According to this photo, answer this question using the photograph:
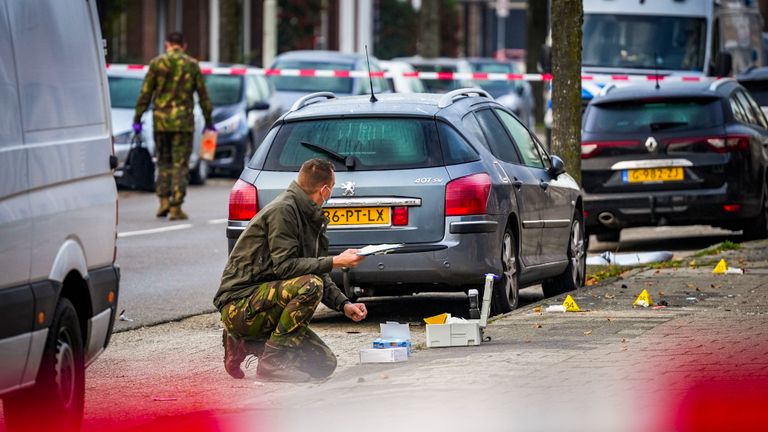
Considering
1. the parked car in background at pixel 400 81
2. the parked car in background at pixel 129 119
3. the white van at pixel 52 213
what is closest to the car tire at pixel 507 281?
the white van at pixel 52 213

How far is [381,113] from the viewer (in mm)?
11328

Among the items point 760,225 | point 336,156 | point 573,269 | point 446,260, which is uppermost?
point 336,156

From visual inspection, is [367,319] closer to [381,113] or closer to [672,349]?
[381,113]

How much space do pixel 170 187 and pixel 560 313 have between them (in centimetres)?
992

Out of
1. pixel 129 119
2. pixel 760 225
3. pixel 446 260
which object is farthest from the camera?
pixel 129 119

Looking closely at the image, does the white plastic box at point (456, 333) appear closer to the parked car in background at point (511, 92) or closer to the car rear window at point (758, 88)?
the car rear window at point (758, 88)

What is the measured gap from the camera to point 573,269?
43.2ft

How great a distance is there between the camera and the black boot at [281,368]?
8.58m

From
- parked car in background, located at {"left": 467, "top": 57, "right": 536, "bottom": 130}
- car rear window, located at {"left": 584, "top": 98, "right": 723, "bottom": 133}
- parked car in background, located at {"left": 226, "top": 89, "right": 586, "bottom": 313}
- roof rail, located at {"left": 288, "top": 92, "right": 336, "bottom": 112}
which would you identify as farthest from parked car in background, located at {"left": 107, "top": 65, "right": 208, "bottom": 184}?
parked car in background, located at {"left": 467, "top": 57, "right": 536, "bottom": 130}

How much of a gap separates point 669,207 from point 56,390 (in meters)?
10.2

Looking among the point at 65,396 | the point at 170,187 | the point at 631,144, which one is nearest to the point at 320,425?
the point at 65,396

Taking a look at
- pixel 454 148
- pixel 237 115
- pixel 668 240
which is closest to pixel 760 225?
pixel 668 240

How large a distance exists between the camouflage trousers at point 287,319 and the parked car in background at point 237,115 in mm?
18065

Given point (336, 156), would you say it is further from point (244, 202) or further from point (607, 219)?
point (607, 219)
